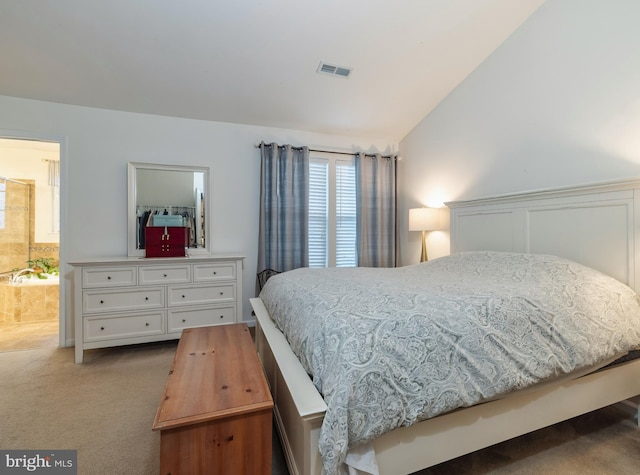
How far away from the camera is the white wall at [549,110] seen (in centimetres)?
191

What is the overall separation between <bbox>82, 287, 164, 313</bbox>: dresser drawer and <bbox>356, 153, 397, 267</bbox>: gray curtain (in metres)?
2.25

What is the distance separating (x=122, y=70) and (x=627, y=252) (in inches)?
154

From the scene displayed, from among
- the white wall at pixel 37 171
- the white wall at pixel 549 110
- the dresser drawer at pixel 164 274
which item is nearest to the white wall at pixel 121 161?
the dresser drawer at pixel 164 274

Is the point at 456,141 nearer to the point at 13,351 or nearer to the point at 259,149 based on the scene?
the point at 259,149

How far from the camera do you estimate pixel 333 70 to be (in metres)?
2.70

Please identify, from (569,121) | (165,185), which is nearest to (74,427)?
(165,185)

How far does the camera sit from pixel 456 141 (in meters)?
3.12

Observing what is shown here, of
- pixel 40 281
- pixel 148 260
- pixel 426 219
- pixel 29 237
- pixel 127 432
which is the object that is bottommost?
pixel 127 432

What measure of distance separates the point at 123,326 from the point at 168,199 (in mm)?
1293

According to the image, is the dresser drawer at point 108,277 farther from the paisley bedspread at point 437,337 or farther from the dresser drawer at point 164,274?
the paisley bedspread at point 437,337

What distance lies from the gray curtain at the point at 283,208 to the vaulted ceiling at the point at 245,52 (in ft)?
1.52

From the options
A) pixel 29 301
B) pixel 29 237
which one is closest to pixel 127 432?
pixel 29 301

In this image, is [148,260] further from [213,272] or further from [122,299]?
[213,272]

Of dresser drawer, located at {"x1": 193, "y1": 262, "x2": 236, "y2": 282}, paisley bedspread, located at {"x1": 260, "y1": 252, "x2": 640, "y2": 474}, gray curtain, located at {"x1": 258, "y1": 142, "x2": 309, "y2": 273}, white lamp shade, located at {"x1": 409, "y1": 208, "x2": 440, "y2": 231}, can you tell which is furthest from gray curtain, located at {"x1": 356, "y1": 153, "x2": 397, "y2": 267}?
paisley bedspread, located at {"x1": 260, "y1": 252, "x2": 640, "y2": 474}
